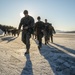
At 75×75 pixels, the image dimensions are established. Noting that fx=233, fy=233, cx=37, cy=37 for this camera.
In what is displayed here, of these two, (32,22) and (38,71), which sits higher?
(32,22)

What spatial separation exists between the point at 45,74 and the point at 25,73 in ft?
2.03

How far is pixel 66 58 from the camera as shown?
9727 millimetres

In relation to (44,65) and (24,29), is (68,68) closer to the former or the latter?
(44,65)

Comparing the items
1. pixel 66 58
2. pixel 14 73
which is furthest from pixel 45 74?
pixel 66 58

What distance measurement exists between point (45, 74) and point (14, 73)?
0.97 metres

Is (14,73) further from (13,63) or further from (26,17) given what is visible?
(26,17)

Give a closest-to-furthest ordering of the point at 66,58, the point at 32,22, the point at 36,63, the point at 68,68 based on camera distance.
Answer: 1. the point at 68,68
2. the point at 36,63
3. the point at 66,58
4. the point at 32,22

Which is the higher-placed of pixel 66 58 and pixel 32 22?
pixel 32 22

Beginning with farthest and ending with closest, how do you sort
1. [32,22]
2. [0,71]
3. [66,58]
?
[32,22]
[66,58]
[0,71]

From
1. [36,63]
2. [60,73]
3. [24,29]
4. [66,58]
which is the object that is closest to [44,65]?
[36,63]

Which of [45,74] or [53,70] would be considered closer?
[45,74]

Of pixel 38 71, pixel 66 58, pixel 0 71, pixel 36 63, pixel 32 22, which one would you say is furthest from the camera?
pixel 32 22

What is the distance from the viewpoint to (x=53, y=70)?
7.73 m

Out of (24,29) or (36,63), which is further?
(24,29)
